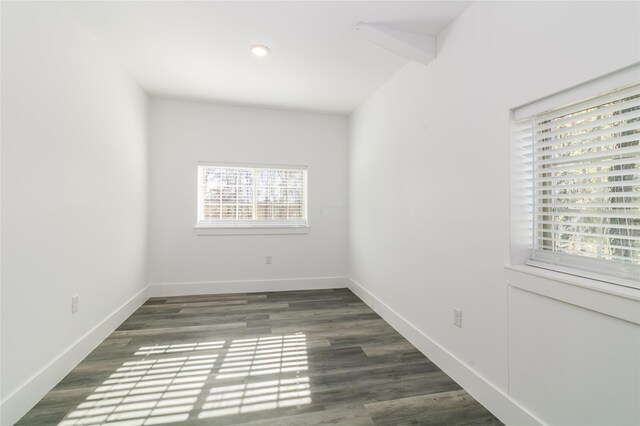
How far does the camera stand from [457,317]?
198cm

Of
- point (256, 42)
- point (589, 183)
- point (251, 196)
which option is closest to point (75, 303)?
point (251, 196)

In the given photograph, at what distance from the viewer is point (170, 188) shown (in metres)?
3.73

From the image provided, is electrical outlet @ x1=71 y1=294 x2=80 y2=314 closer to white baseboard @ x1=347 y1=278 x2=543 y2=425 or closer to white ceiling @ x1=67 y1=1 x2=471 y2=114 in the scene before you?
white ceiling @ x1=67 y1=1 x2=471 y2=114

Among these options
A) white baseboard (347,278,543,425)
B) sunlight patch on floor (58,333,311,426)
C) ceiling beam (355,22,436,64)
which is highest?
ceiling beam (355,22,436,64)

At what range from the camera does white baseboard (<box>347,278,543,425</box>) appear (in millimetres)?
1534

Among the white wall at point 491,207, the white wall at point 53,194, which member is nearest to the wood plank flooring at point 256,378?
the white wall at point 53,194

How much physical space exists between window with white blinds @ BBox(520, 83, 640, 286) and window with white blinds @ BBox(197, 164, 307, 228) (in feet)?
9.81

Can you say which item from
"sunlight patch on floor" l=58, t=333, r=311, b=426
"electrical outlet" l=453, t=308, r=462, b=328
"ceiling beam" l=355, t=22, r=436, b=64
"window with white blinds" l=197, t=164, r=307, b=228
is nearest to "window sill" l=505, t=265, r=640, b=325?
"electrical outlet" l=453, t=308, r=462, b=328

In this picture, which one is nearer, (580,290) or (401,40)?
(580,290)

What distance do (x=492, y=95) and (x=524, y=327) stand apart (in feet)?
4.21

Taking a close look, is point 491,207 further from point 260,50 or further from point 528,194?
point 260,50

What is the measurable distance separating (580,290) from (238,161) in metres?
3.61

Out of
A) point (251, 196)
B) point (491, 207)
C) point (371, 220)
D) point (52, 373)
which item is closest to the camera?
point (491, 207)

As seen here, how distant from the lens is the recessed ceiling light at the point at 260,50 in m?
2.43
